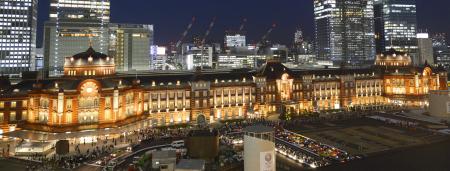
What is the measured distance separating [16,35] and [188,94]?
359ft

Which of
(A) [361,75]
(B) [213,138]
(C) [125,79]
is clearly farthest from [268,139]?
(A) [361,75]

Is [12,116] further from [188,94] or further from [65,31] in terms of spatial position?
[65,31]

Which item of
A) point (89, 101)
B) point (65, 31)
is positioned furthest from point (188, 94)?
point (65, 31)

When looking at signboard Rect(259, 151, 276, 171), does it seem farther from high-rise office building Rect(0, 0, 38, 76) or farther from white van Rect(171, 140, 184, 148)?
high-rise office building Rect(0, 0, 38, 76)

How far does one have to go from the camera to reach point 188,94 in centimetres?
9050

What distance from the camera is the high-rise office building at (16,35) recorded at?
15275 centimetres

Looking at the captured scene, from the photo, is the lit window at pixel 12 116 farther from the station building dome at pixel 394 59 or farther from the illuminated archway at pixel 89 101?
the station building dome at pixel 394 59

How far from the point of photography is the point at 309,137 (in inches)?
2771

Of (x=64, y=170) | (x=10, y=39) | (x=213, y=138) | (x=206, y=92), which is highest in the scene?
(x=10, y=39)

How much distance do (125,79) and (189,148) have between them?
115 ft

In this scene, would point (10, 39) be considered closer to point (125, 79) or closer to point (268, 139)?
point (125, 79)

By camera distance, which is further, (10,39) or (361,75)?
(10,39)

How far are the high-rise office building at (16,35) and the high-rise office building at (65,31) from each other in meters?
7.68

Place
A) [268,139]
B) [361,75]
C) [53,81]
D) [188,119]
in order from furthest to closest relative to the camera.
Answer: [361,75] < [188,119] < [53,81] < [268,139]
